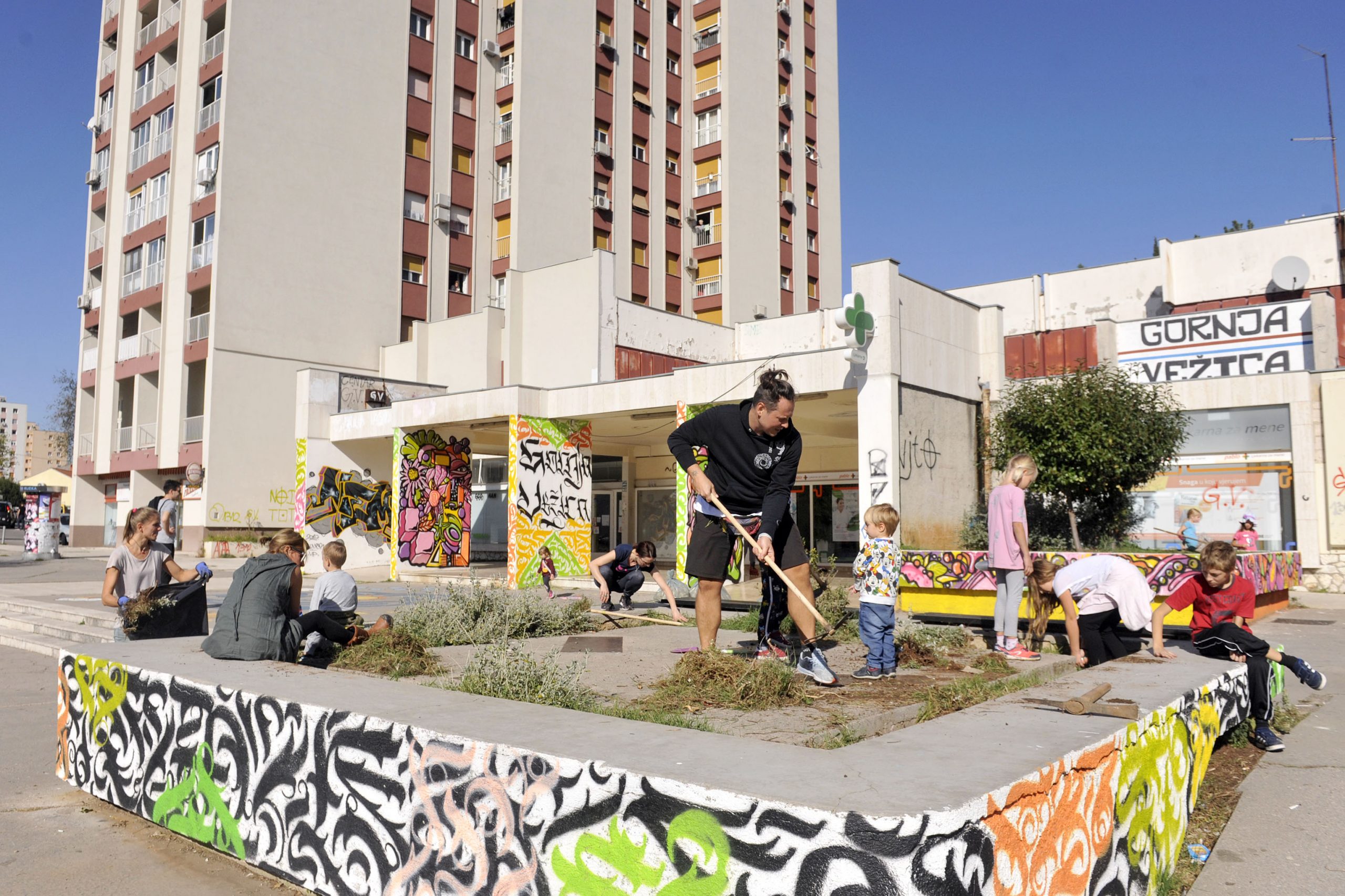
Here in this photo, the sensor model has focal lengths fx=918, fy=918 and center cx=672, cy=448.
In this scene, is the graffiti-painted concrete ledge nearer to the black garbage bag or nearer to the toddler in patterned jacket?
the toddler in patterned jacket

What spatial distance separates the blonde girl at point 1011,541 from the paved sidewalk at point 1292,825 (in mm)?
1952

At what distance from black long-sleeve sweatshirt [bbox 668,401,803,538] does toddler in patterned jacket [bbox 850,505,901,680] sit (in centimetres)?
70

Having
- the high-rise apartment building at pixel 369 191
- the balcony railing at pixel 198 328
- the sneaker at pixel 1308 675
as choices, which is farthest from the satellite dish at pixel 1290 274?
the balcony railing at pixel 198 328

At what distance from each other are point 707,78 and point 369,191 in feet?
52.7

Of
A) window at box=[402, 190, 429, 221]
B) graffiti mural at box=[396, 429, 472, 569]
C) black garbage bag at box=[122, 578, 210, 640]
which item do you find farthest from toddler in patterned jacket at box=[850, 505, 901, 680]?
window at box=[402, 190, 429, 221]

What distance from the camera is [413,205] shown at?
33.0 metres

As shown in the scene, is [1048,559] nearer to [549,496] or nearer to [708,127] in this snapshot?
[549,496]

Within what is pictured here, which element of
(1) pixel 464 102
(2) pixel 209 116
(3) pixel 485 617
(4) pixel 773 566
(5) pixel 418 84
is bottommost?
(3) pixel 485 617

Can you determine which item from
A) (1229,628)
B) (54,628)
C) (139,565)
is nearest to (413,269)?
(54,628)

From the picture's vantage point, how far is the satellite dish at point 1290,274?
83.1 ft

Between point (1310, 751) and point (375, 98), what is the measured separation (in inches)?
1300

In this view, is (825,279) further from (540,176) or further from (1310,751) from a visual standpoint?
(1310,751)

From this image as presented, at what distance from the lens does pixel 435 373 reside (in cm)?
3041

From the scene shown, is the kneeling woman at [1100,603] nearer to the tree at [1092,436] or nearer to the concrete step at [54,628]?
the concrete step at [54,628]
